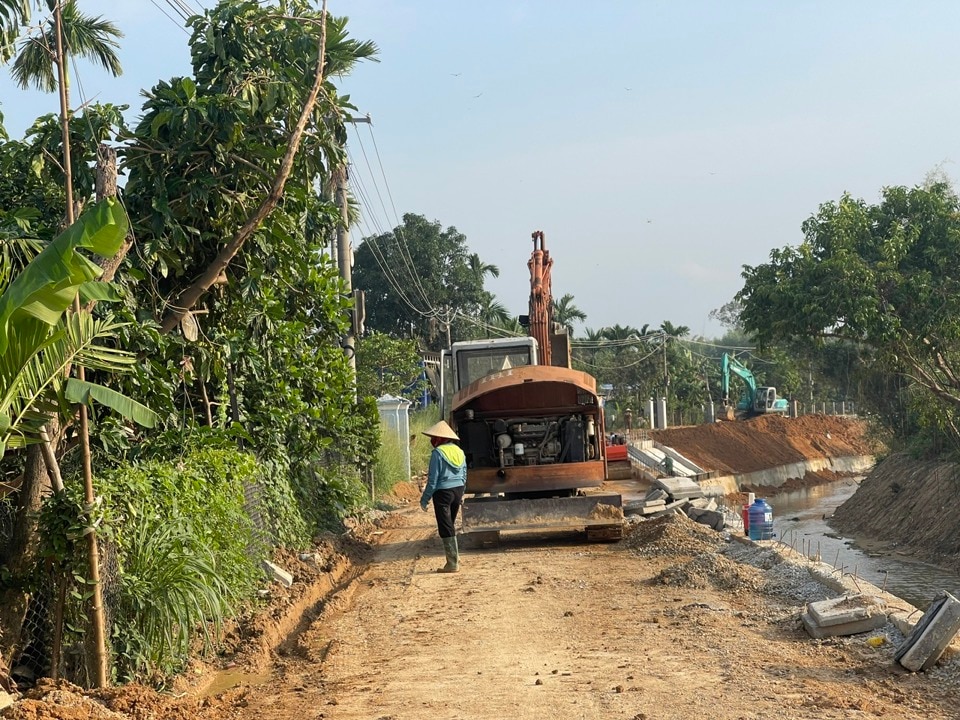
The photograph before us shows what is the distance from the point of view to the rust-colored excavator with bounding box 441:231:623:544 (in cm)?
1504

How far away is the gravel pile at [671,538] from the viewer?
45.5 ft

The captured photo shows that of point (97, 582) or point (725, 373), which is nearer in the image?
point (97, 582)

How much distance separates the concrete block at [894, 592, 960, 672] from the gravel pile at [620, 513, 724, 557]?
20.4ft

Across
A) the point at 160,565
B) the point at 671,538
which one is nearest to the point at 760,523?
the point at 671,538

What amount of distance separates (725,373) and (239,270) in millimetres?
53393

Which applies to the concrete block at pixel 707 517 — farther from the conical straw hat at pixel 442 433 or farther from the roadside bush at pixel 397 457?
the roadside bush at pixel 397 457

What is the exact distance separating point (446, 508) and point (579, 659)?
17.5ft

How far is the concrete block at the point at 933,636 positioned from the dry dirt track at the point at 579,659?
0.35 feet

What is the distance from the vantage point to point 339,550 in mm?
15141

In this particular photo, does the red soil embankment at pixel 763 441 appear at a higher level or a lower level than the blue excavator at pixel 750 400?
lower

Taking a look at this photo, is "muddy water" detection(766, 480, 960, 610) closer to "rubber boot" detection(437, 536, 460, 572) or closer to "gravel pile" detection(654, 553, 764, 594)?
"gravel pile" detection(654, 553, 764, 594)

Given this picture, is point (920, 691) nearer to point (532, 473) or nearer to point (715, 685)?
point (715, 685)

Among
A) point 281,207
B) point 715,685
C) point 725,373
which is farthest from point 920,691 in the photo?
point 725,373

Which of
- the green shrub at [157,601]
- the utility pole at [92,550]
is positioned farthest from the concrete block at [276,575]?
the utility pole at [92,550]
